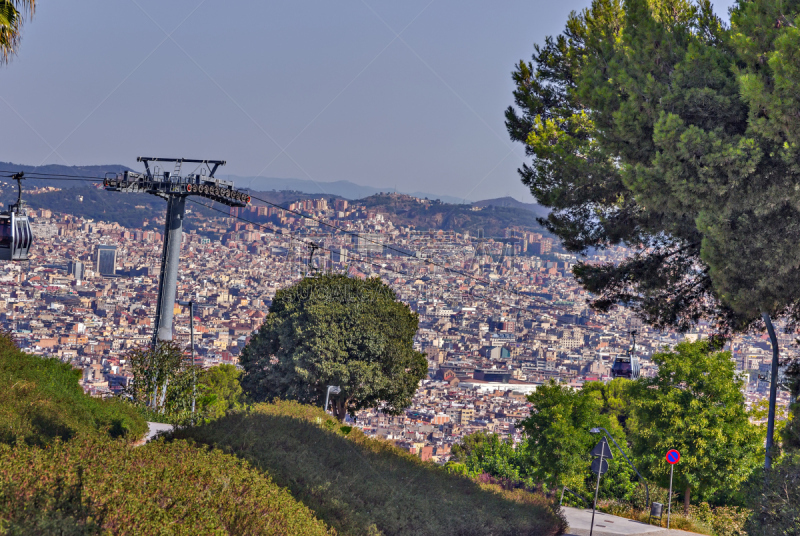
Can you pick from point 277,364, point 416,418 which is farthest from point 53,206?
point 277,364

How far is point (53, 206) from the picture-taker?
253 ft

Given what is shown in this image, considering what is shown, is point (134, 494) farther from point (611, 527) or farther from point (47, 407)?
point (611, 527)

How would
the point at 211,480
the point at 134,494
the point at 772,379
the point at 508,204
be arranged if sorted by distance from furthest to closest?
the point at 508,204, the point at 772,379, the point at 211,480, the point at 134,494

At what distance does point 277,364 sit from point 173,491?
21412 mm

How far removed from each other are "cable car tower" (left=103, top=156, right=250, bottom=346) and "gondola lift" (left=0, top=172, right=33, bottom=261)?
19.3 feet

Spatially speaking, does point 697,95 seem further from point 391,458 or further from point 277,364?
point 277,364

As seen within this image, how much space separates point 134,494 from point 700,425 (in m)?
19.5

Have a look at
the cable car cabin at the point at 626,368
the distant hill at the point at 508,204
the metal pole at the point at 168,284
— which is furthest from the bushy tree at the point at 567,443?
the distant hill at the point at 508,204

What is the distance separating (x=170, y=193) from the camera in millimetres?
20547

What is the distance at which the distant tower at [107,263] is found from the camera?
70569mm

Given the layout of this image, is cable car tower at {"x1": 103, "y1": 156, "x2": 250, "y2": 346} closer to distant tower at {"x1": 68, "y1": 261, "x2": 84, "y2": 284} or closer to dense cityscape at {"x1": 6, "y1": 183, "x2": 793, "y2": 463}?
dense cityscape at {"x1": 6, "y1": 183, "x2": 793, "y2": 463}

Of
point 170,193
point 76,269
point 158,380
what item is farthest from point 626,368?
point 76,269

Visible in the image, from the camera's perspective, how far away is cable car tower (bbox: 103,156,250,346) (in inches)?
779

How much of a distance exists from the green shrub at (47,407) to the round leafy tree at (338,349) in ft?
43.0
